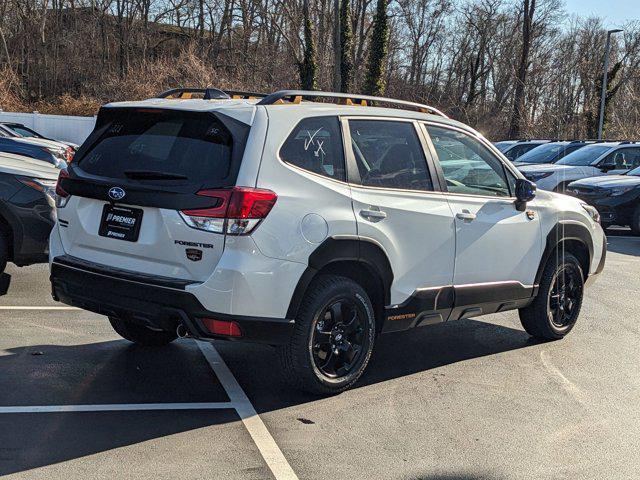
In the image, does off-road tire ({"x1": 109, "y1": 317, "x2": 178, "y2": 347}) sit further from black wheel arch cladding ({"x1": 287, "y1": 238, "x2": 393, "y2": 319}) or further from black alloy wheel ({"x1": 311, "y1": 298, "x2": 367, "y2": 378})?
Answer: black wheel arch cladding ({"x1": 287, "y1": 238, "x2": 393, "y2": 319})

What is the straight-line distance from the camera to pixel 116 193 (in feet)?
15.5

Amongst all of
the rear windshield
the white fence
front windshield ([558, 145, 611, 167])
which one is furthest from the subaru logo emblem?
the white fence

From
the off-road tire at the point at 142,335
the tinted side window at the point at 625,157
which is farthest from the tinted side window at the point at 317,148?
the tinted side window at the point at 625,157

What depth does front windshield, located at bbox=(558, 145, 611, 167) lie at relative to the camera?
18.0 m

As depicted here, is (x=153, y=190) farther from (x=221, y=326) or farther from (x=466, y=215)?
(x=466, y=215)

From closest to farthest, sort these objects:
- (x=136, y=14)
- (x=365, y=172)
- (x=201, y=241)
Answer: (x=201, y=241) → (x=365, y=172) → (x=136, y=14)

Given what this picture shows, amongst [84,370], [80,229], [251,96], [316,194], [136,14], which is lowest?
[84,370]

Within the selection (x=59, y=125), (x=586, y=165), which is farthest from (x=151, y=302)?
(x=59, y=125)

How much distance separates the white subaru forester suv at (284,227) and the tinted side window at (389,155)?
0.04 feet

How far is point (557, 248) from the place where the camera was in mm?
6578

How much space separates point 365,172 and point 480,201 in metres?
1.16

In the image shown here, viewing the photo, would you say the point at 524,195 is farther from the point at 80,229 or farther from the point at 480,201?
the point at 80,229

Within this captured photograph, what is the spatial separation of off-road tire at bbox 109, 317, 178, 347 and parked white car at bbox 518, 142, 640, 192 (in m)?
12.5

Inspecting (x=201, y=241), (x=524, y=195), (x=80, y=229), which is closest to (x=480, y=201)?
(x=524, y=195)
